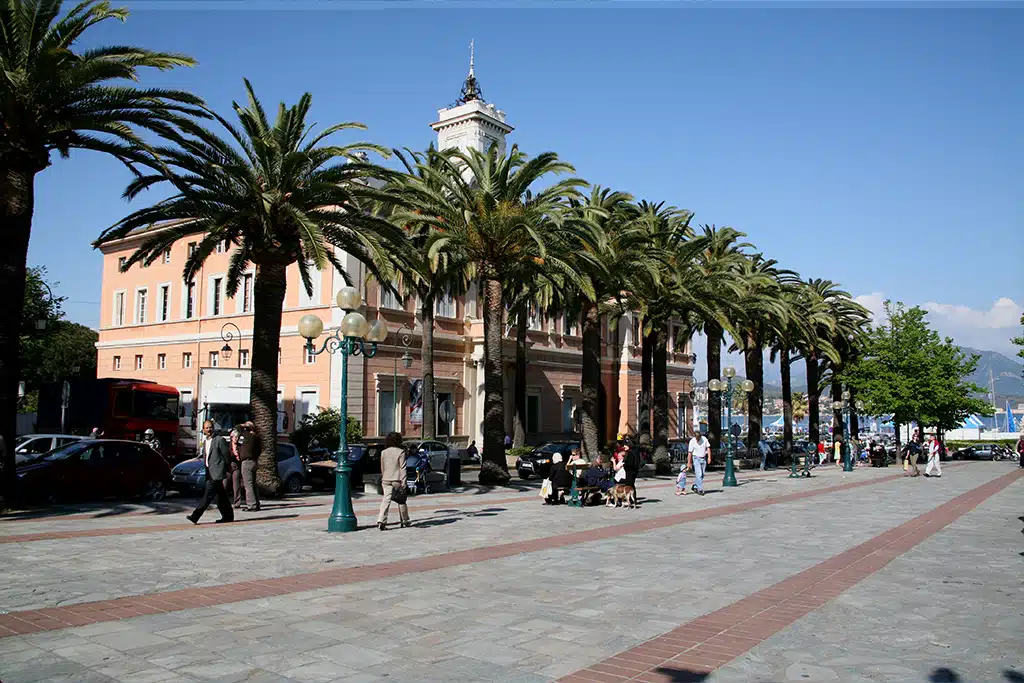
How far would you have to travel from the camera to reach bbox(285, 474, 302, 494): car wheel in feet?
74.9

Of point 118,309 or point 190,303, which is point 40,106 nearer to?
point 190,303

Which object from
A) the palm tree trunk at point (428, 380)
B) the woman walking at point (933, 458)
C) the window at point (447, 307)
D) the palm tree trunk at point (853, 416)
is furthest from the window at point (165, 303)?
the palm tree trunk at point (853, 416)

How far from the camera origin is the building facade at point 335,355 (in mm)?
40719

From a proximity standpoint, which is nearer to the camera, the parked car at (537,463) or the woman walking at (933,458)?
the parked car at (537,463)

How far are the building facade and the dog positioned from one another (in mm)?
17012

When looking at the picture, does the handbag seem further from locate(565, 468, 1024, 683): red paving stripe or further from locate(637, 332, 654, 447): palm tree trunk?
locate(637, 332, 654, 447): palm tree trunk

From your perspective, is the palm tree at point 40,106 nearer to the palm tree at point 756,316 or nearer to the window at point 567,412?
the palm tree at point 756,316

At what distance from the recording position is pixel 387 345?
1630 inches

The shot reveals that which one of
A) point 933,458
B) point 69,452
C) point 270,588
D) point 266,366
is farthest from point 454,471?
point 933,458

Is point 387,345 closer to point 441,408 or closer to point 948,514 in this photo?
point 441,408

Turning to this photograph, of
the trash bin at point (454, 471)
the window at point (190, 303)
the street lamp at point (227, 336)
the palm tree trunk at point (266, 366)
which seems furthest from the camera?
the window at point (190, 303)

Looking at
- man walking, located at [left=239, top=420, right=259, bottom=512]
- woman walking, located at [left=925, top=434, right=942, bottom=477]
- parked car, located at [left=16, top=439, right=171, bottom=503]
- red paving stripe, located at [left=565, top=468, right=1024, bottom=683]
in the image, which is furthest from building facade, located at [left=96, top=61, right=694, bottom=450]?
red paving stripe, located at [left=565, top=468, right=1024, bottom=683]

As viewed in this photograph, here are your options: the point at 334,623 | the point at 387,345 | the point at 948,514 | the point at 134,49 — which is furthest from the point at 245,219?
the point at 387,345

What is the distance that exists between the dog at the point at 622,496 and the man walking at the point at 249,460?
8.50 meters
